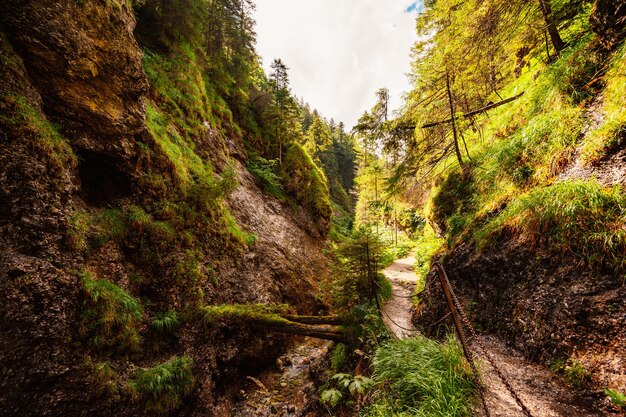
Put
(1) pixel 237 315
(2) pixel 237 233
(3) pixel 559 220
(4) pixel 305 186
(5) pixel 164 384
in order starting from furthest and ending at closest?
(4) pixel 305 186 < (2) pixel 237 233 < (1) pixel 237 315 < (5) pixel 164 384 < (3) pixel 559 220

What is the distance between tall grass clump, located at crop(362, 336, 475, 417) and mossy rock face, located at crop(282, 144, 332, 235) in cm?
1376

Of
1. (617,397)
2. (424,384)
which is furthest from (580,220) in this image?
(424,384)

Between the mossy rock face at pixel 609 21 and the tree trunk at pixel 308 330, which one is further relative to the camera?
the tree trunk at pixel 308 330

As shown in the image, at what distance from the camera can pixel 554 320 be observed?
3.93 metres

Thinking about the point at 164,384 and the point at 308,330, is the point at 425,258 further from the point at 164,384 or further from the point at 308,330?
the point at 164,384

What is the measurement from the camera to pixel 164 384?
5.32 m

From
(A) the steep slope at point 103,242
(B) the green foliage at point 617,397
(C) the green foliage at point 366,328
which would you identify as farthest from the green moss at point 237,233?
(B) the green foliage at point 617,397

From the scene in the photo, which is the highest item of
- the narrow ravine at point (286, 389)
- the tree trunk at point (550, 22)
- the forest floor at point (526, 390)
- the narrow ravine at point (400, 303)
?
the tree trunk at point (550, 22)

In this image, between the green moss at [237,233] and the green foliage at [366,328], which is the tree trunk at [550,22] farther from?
the green moss at [237,233]

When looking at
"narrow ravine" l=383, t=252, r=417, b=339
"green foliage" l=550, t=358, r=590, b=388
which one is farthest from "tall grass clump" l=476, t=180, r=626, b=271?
"narrow ravine" l=383, t=252, r=417, b=339

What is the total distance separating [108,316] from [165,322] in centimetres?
145

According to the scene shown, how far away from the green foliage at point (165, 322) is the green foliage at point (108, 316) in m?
0.45

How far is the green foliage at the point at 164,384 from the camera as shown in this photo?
16.4ft

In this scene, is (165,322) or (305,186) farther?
(305,186)
